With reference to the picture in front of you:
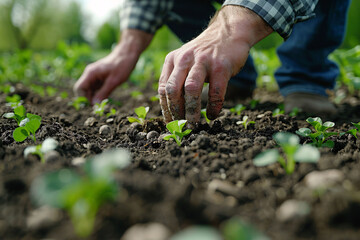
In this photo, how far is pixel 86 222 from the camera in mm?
747

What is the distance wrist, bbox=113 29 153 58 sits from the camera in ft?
8.51

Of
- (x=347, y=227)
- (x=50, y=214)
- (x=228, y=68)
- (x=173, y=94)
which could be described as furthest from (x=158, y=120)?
(x=347, y=227)

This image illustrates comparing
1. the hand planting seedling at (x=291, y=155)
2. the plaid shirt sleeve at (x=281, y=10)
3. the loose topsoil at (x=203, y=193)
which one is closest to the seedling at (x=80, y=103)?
the loose topsoil at (x=203, y=193)

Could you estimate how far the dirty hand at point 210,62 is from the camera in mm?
1369

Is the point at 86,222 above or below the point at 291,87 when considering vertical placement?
above

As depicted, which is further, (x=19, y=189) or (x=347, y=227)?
(x=19, y=189)

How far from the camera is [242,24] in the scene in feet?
4.69

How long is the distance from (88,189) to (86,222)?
110mm

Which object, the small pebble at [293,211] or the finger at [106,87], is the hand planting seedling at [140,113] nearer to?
the finger at [106,87]

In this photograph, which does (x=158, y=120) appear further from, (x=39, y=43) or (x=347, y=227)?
(x=39, y=43)

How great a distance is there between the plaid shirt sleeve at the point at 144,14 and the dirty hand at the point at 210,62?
4.35 feet

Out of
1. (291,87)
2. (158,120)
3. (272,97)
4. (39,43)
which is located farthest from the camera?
(39,43)

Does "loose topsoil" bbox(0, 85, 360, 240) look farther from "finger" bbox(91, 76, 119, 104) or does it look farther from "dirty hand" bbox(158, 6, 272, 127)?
"finger" bbox(91, 76, 119, 104)

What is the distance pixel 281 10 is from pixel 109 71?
151 centimetres
